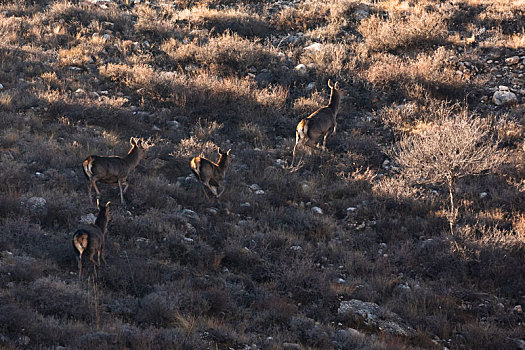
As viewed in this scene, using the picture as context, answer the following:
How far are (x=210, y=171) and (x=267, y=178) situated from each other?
176cm

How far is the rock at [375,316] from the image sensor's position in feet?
25.7

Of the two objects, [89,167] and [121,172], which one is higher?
[89,167]

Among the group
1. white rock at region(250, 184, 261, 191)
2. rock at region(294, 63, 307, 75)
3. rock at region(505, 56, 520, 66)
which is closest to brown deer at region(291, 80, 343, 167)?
white rock at region(250, 184, 261, 191)

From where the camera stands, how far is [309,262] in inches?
360

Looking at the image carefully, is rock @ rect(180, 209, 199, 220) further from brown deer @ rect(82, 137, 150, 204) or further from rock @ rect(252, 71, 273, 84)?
A: rock @ rect(252, 71, 273, 84)

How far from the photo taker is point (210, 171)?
1127 cm

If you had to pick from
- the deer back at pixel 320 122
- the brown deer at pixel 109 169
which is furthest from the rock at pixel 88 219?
the deer back at pixel 320 122

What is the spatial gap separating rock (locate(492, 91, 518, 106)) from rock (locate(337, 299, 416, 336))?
942cm

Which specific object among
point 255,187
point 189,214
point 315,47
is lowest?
point 255,187

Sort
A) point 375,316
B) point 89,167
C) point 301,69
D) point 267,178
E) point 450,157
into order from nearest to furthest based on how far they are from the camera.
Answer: point 375,316 → point 89,167 → point 450,157 → point 267,178 → point 301,69

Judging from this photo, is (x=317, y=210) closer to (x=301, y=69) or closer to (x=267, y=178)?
(x=267, y=178)

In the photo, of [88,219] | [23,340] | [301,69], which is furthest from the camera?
[301,69]

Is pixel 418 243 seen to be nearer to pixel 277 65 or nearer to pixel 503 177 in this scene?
pixel 503 177

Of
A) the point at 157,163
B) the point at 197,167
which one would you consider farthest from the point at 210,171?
the point at 157,163
